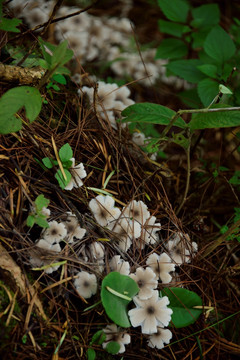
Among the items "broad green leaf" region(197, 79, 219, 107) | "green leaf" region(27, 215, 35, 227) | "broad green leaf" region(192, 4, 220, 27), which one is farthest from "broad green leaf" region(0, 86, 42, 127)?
"broad green leaf" region(192, 4, 220, 27)

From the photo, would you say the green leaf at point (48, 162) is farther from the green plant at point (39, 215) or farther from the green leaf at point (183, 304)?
the green leaf at point (183, 304)

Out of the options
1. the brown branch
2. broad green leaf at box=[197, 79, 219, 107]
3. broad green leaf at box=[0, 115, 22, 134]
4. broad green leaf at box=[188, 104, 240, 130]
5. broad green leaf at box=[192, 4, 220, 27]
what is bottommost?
broad green leaf at box=[197, 79, 219, 107]

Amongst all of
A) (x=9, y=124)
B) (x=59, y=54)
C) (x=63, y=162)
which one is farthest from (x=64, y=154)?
(x=59, y=54)

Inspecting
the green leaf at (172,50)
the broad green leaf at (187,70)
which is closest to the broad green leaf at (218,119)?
the broad green leaf at (187,70)

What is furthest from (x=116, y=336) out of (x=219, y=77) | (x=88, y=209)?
(x=219, y=77)

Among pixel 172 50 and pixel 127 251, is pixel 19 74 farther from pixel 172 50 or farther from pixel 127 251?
pixel 172 50

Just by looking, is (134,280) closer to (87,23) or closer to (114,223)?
(114,223)

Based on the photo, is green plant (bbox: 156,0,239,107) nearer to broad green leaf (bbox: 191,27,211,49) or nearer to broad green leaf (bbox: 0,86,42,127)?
broad green leaf (bbox: 191,27,211,49)

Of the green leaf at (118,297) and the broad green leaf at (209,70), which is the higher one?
the broad green leaf at (209,70)
